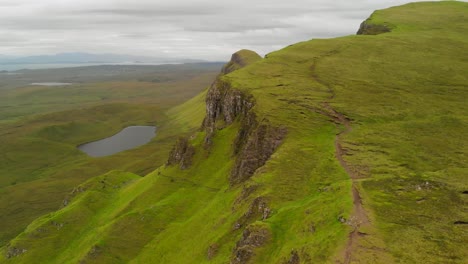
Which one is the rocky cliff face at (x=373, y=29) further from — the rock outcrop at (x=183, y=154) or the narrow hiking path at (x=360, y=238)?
Result: the narrow hiking path at (x=360, y=238)

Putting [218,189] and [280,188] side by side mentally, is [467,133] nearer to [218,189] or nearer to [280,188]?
[280,188]

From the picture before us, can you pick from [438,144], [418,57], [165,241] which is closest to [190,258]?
[165,241]

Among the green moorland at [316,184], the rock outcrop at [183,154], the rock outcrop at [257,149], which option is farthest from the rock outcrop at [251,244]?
the rock outcrop at [183,154]

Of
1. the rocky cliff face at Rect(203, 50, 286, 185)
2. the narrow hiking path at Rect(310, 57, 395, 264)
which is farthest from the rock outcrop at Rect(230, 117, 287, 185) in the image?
the narrow hiking path at Rect(310, 57, 395, 264)

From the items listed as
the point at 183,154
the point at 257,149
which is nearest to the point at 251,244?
the point at 257,149

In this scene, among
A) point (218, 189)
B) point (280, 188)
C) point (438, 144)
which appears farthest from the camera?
point (218, 189)
